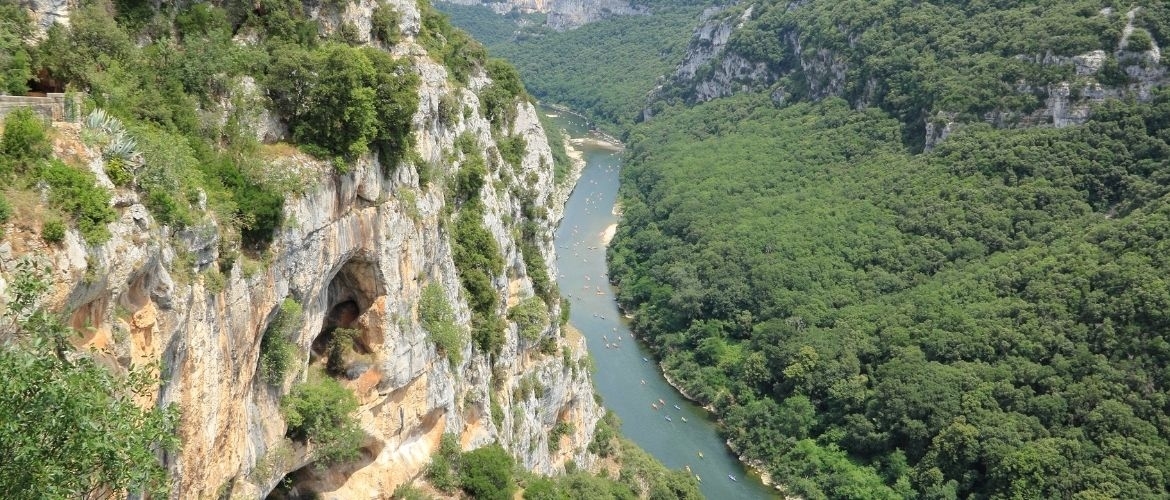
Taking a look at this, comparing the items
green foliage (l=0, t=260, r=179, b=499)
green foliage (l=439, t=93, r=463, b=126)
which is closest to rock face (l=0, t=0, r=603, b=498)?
green foliage (l=439, t=93, r=463, b=126)

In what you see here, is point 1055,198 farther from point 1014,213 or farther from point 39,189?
point 39,189

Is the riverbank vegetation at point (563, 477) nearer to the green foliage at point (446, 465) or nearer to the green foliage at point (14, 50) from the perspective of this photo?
the green foliage at point (446, 465)

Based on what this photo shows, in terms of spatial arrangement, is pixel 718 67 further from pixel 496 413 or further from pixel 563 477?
pixel 496 413

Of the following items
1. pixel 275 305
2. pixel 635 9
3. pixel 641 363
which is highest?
pixel 635 9

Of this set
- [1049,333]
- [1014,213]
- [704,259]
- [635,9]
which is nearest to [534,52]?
[635,9]

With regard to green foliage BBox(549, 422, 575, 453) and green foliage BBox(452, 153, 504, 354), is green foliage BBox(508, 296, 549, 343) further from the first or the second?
green foliage BBox(549, 422, 575, 453)

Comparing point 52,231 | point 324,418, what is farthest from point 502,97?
point 52,231
